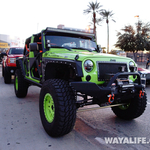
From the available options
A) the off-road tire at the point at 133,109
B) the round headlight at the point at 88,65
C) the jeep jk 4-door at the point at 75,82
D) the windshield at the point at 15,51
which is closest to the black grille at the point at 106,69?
the jeep jk 4-door at the point at 75,82

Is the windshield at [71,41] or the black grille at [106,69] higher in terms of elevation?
the windshield at [71,41]

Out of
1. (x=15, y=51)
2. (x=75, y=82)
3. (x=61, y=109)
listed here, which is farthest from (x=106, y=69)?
(x=15, y=51)

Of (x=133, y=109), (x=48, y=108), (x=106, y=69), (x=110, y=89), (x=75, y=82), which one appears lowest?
(x=133, y=109)

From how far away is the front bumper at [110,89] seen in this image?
294 centimetres

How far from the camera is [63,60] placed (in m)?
3.43

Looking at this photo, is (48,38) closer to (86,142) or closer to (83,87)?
(83,87)

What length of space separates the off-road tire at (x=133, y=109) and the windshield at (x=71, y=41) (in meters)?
1.83

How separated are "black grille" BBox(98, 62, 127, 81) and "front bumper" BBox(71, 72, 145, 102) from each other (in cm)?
27

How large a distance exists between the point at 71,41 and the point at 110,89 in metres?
2.19

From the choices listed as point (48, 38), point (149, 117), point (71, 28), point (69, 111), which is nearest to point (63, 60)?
point (69, 111)

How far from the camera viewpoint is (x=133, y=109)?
3893 millimetres

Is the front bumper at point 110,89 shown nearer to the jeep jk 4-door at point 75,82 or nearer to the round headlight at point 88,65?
the jeep jk 4-door at point 75,82

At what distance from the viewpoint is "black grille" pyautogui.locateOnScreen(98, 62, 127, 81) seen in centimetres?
331

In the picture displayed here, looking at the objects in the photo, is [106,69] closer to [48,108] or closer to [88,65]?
[88,65]
